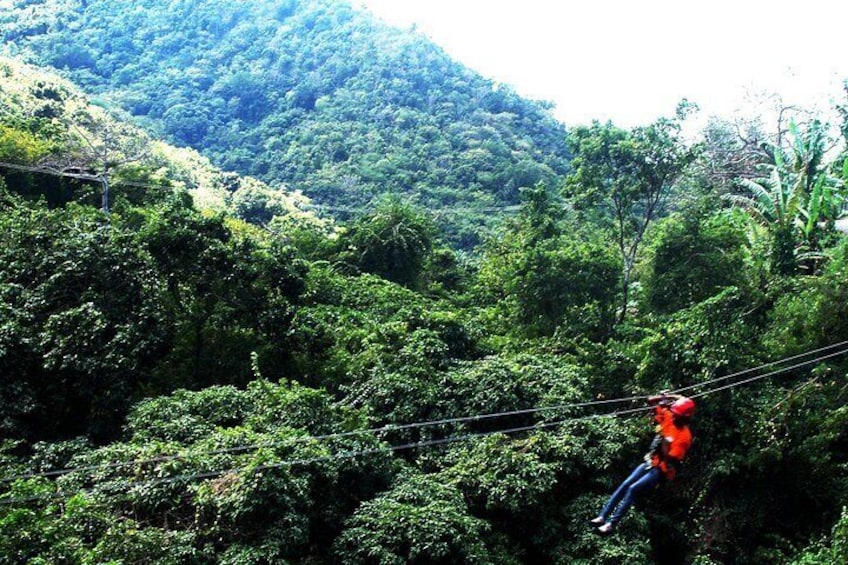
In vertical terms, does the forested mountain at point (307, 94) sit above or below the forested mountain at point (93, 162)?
above

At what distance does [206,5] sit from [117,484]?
74.7 metres

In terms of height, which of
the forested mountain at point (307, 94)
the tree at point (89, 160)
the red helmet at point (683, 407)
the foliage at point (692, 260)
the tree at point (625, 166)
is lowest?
the red helmet at point (683, 407)

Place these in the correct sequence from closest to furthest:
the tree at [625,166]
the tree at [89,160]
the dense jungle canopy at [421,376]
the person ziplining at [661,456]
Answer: the person ziplining at [661,456], the dense jungle canopy at [421,376], the tree at [625,166], the tree at [89,160]

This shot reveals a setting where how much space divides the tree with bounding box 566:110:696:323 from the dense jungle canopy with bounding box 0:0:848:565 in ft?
0.24

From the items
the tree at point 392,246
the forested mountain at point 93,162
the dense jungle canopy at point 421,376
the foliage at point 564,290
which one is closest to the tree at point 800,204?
the dense jungle canopy at point 421,376

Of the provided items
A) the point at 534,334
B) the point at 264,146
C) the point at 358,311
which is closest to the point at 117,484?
the point at 358,311

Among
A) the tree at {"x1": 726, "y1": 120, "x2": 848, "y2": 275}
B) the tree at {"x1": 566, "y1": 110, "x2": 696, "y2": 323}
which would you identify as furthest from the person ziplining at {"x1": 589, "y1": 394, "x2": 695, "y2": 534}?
the tree at {"x1": 566, "y1": 110, "x2": 696, "y2": 323}

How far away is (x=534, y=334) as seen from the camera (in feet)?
55.2

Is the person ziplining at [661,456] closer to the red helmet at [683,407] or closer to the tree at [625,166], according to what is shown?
the red helmet at [683,407]

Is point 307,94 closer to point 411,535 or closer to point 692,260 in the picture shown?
point 692,260

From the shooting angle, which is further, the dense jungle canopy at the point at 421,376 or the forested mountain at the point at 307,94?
the forested mountain at the point at 307,94

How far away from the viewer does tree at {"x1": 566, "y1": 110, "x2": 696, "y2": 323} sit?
18.1 metres

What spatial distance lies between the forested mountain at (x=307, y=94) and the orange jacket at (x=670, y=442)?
34076 millimetres

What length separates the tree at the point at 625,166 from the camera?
59.5ft
